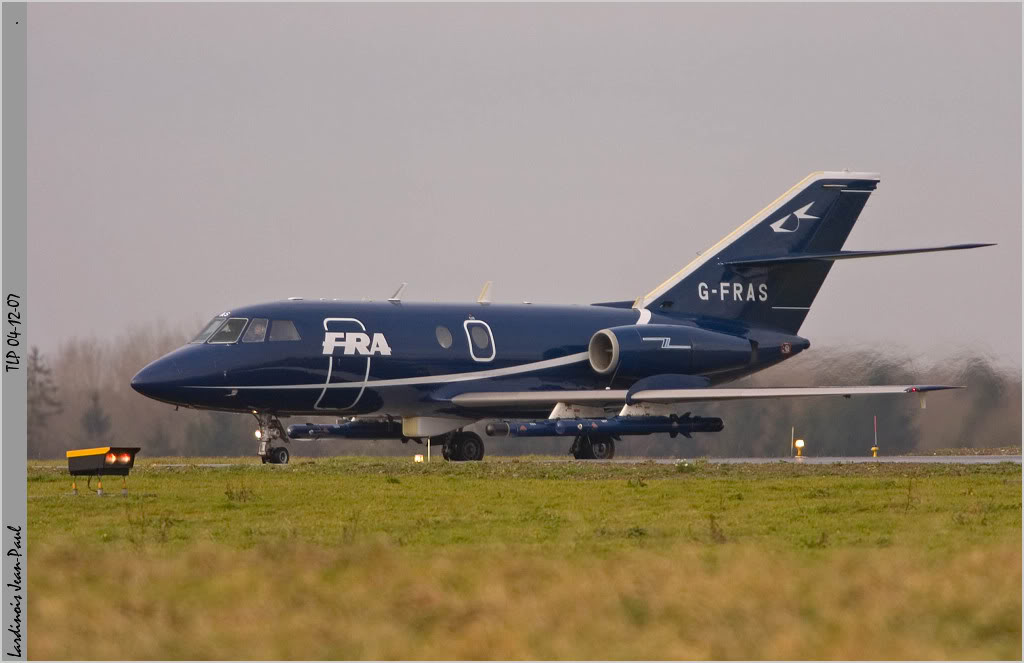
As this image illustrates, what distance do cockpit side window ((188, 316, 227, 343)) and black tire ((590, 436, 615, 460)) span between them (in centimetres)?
815

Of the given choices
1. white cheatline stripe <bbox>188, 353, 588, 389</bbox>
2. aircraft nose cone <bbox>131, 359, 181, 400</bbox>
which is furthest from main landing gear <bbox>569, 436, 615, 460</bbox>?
aircraft nose cone <bbox>131, 359, 181, 400</bbox>

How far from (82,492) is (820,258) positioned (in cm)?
1827

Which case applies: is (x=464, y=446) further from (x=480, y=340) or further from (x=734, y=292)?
(x=734, y=292)

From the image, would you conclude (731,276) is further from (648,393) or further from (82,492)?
(82,492)

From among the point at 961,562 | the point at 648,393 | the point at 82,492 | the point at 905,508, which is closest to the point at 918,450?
the point at 648,393

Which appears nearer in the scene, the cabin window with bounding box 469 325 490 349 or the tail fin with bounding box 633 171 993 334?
the cabin window with bounding box 469 325 490 349

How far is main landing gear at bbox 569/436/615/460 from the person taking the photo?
31.6 metres

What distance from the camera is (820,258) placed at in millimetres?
33156

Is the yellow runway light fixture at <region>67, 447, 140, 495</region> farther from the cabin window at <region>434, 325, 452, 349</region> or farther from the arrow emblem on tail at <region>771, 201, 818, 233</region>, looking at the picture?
the arrow emblem on tail at <region>771, 201, 818, 233</region>

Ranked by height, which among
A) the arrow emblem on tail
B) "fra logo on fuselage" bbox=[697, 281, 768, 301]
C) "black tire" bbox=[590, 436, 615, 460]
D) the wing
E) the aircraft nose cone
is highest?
the arrow emblem on tail

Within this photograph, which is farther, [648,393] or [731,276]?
[731,276]

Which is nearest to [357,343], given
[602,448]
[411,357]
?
[411,357]

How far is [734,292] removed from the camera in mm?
34938

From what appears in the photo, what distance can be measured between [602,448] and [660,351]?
2388mm
